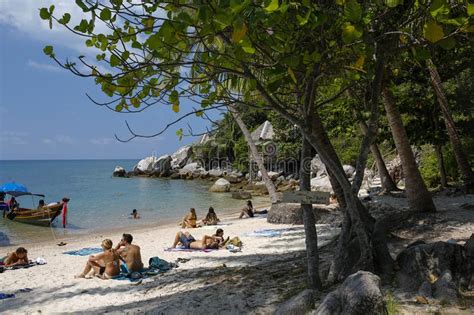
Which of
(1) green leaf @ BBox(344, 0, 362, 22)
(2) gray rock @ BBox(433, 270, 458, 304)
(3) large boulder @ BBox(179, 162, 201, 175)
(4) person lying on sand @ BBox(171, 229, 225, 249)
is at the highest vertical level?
(3) large boulder @ BBox(179, 162, 201, 175)

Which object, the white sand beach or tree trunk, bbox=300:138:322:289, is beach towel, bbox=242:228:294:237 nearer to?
the white sand beach

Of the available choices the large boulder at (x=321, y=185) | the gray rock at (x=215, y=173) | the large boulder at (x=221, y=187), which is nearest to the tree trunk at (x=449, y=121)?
the large boulder at (x=321, y=185)

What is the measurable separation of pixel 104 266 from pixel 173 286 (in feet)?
7.20

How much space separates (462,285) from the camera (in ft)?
13.6

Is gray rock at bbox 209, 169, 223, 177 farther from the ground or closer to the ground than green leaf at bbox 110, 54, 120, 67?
farther from the ground

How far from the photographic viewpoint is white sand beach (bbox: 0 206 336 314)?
524cm

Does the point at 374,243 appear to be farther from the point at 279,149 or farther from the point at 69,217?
the point at 279,149

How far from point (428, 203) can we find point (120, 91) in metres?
7.45

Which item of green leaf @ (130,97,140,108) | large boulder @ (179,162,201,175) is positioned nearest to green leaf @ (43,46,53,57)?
green leaf @ (130,97,140,108)

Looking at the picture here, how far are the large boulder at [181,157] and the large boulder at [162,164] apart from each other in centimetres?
60

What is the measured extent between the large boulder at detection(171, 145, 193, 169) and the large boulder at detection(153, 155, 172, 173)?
0.60 m

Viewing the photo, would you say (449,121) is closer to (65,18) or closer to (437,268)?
(437,268)

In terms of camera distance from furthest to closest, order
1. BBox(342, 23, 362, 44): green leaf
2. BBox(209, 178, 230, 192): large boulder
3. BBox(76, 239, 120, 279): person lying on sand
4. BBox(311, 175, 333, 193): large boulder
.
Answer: BBox(209, 178, 230, 192): large boulder → BBox(311, 175, 333, 193): large boulder → BBox(76, 239, 120, 279): person lying on sand → BBox(342, 23, 362, 44): green leaf

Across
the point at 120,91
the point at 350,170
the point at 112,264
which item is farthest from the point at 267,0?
the point at 350,170
